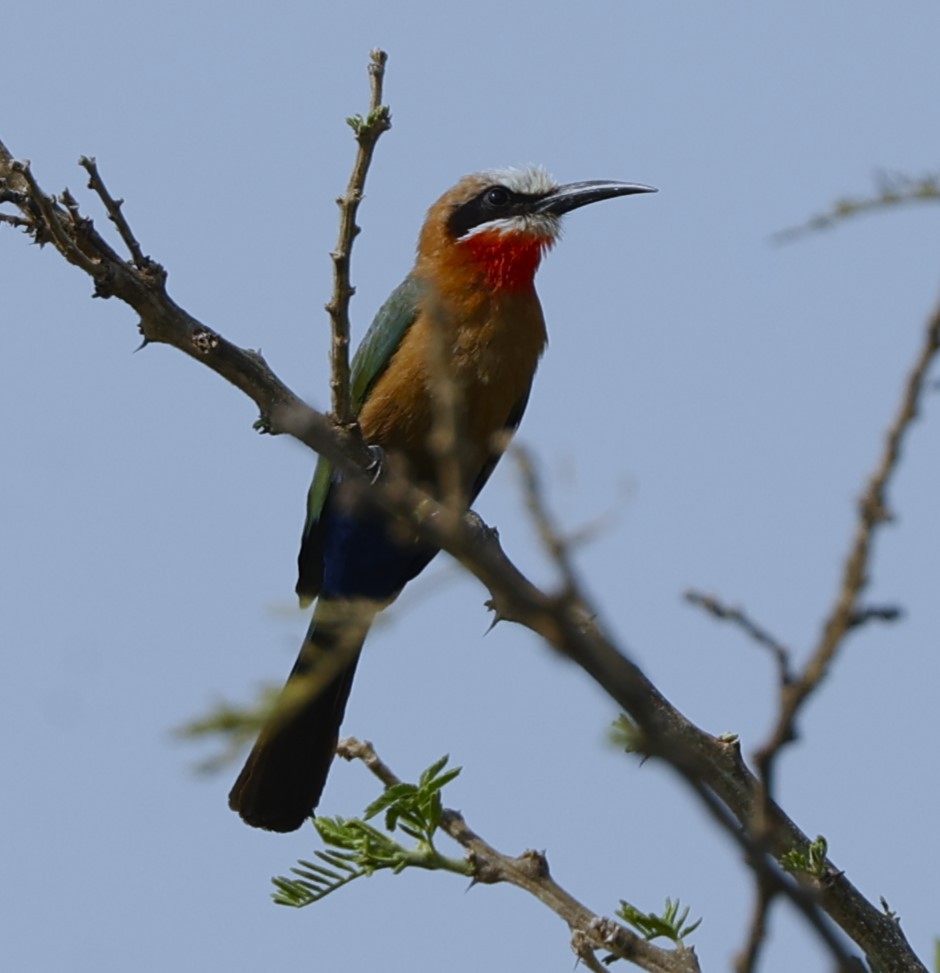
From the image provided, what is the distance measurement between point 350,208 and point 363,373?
2.85 meters

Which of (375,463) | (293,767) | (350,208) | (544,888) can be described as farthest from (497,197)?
(544,888)

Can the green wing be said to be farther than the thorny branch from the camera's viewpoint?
Yes

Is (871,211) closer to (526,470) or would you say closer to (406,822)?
(526,470)

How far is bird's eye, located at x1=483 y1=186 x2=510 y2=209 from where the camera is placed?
758 centimetres

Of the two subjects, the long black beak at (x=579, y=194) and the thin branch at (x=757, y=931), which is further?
the long black beak at (x=579, y=194)

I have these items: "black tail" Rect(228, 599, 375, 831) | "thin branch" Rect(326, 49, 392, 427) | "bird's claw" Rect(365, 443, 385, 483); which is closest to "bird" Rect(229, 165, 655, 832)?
"black tail" Rect(228, 599, 375, 831)

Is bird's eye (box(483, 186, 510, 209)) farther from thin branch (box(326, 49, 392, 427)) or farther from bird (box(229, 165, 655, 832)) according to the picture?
thin branch (box(326, 49, 392, 427))

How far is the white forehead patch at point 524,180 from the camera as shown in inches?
301

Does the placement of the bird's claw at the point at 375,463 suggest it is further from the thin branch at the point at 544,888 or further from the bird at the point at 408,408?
the bird at the point at 408,408

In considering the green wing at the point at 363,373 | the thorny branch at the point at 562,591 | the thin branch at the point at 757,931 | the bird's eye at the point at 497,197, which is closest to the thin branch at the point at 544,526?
the thorny branch at the point at 562,591

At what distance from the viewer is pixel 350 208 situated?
12.8 ft

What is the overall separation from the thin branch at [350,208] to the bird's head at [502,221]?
2.96 metres

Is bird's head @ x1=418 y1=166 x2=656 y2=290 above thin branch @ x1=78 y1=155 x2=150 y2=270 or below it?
above

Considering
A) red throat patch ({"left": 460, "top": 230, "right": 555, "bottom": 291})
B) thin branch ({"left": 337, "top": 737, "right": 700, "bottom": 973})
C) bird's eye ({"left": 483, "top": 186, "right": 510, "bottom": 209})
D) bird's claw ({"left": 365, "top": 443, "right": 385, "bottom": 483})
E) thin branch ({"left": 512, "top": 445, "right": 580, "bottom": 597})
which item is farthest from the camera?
bird's eye ({"left": 483, "top": 186, "right": 510, "bottom": 209})
